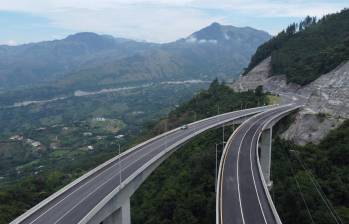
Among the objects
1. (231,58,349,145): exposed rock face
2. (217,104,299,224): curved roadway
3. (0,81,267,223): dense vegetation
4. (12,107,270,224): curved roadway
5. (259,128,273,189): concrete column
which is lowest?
(0,81,267,223): dense vegetation

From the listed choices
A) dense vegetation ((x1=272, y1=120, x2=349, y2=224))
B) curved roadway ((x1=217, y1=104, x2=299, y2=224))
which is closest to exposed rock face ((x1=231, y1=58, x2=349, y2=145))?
dense vegetation ((x1=272, y1=120, x2=349, y2=224))

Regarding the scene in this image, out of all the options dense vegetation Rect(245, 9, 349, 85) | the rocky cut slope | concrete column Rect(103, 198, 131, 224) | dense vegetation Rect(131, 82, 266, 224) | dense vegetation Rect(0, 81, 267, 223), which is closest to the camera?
concrete column Rect(103, 198, 131, 224)

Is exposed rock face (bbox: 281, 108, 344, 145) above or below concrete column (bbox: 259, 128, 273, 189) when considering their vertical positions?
above

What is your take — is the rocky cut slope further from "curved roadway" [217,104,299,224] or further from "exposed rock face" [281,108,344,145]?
"curved roadway" [217,104,299,224]

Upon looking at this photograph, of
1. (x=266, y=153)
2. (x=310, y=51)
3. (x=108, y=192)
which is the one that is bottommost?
(x=266, y=153)

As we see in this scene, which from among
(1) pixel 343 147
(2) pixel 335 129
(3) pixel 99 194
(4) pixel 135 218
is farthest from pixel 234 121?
(3) pixel 99 194

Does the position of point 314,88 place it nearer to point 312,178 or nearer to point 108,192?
point 312,178

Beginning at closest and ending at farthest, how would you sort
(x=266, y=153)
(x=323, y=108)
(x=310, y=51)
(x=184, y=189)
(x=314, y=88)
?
(x=184, y=189)
(x=266, y=153)
(x=323, y=108)
(x=314, y=88)
(x=310, y=51)

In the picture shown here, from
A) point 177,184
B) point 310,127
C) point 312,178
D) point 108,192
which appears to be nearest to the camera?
point 108,192

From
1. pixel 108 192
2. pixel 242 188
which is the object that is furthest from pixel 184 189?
pixel 108 192
